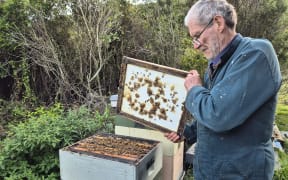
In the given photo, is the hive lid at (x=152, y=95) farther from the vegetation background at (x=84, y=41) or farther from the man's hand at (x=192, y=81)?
the vegetation background at (x=84, y=41)

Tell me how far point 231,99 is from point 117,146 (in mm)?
1129

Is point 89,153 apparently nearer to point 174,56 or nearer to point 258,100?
point 258,100

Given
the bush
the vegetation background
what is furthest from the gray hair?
the vegetation background

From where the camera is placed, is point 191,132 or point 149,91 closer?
point 191,132

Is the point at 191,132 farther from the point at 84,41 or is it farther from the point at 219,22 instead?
Answer: the point at 84,41

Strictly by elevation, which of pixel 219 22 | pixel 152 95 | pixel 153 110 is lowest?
pixel 153 110

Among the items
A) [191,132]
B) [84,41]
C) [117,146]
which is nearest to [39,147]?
[117,146]

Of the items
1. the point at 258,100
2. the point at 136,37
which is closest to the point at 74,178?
the point at 258,100

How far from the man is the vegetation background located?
3353 millimetres

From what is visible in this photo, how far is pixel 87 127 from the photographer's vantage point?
2.92 meters

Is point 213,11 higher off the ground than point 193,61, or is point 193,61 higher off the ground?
point 213,11

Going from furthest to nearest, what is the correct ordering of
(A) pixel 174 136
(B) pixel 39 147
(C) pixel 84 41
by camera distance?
1. (C) pixel 84 41
2. (B) pixel 39 147
3. (A) pixel 174 136

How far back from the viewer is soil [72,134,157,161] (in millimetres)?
1898

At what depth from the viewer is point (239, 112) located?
46.7 inches
